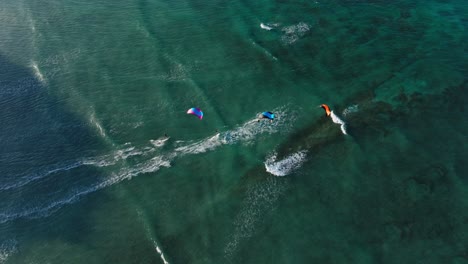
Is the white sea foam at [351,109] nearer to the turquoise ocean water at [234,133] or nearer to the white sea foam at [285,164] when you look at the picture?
the turquoise ocean water at [234,133]

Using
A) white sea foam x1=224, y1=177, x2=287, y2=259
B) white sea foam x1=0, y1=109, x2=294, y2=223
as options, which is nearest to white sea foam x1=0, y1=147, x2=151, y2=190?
white sea foam x1=0, y1=109, x2=294, y2=223

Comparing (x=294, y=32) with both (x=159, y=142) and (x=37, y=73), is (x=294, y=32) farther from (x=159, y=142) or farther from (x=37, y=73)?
(x=37, y=73)

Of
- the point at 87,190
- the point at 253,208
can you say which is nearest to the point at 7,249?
the point at 87,190

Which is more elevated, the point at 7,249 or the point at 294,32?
the point at 294,32

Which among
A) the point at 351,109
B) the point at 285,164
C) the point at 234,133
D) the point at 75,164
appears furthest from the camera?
the point at 351,109

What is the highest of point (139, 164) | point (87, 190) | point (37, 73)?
point (37, 73)

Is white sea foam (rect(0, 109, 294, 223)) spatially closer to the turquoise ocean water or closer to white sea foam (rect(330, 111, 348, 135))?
the turquoise ocean water

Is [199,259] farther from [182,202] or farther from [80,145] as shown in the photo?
[80,145]
